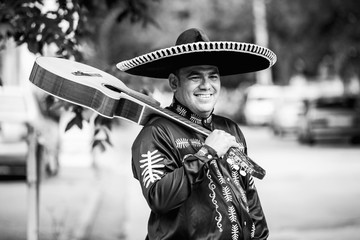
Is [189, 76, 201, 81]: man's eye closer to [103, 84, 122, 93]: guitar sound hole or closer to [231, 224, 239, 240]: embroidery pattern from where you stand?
[103, 84, 122, 93]: guitar sound hole

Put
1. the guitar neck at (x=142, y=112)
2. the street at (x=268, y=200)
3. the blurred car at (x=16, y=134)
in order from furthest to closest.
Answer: the blurred car at (x=16, y=134) → the street at (x=268, y=200) → the guitar neck at (x=142, y=112)

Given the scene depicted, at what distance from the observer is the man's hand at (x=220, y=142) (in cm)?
304

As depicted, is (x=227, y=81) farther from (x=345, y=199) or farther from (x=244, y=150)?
(x=244, y=150)

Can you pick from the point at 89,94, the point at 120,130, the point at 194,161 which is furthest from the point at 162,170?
the point at 120,130

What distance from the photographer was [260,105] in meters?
37.3

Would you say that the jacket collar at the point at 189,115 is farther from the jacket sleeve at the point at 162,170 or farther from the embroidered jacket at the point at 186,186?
the jacket sleeve at the point at 162,170

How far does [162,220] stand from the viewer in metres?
3.14

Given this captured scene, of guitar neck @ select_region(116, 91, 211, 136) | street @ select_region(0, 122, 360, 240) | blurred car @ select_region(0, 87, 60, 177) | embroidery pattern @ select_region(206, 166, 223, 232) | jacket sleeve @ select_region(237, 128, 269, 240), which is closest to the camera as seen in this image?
embroidery pattern @ select_region(206, 166, 223, 232)

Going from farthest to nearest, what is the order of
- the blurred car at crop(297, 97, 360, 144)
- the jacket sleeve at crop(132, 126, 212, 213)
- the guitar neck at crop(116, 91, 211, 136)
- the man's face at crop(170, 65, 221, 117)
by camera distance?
the blurred car at crop(297, 97, 360, 144) < the man's face at crop(170, 65, 221, 117) < the guitar neck at crop(116, 91, 211, 136) < the jacket sleeve at crop(132, 126, 212, 213)

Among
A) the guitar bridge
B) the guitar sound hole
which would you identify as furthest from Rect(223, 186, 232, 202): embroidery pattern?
the guitar bridge

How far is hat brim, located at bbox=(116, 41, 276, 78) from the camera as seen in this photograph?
3166mm

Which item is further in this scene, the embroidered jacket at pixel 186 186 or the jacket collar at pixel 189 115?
the jacket collar at pixel 189 115

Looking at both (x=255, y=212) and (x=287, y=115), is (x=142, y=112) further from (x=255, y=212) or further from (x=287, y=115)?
(x=287, y=115)

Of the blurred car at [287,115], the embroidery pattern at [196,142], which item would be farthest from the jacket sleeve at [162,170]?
the blurred car at [287,115]
